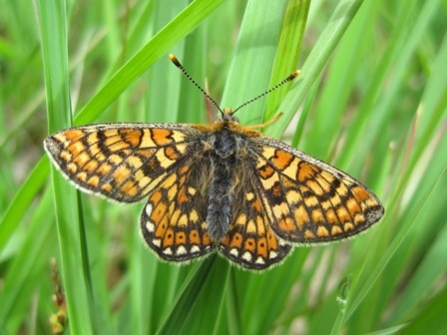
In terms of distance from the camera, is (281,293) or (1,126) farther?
(1,126)

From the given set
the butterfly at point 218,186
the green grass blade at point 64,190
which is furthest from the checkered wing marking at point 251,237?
the green grass blade at point 64,190

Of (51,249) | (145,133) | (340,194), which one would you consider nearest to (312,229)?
(340,194)

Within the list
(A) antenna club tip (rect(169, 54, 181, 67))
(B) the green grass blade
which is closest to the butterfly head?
(A) antenna club tip (rect(169, 54, 181, 67))

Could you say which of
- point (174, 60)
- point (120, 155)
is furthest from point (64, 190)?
point (174, 60)

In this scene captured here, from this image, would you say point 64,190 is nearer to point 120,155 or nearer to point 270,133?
point 120,155

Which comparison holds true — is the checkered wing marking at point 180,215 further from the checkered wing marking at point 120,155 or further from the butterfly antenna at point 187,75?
the butterfly antenna at point 187,75

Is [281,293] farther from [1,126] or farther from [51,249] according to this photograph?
[1,126]

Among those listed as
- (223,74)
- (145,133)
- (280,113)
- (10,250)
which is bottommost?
(10,250)
